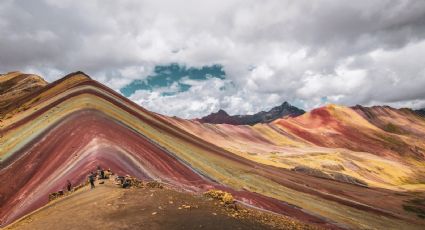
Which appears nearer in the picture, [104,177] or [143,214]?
[143,214]

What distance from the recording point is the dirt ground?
1964cm

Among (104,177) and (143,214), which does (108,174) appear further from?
(143,214)

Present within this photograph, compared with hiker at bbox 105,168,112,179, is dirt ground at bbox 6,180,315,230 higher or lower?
lower

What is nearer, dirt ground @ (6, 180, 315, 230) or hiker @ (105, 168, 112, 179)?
dirt ground @ (6, 180, 315, 230)

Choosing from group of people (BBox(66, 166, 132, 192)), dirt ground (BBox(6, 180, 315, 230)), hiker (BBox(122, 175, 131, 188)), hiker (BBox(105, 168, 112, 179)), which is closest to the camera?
dirt ground (BBox(6, 180, 315, 230))

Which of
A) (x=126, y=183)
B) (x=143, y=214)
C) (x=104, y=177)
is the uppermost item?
(x=126, y=183)

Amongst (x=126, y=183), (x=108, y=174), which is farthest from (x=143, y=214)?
(x=108, y=174)

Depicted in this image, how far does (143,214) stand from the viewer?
20.7m

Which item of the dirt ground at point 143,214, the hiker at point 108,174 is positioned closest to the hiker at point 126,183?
the dirt ground at point 143,214

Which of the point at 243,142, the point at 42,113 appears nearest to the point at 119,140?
the point at 42,113

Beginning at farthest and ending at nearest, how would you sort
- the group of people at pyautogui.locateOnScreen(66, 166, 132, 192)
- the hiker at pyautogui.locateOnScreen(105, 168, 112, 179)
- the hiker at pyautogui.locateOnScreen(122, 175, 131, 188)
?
the hiker at pyautogui.locateOnScreen(105, 168, 112, 179) → the group of people at pyautogui.locateOnScreen(66, 166, 132, 192) → the hiker at pyautogui.locateOnScreen(122, 175, 131, 188)

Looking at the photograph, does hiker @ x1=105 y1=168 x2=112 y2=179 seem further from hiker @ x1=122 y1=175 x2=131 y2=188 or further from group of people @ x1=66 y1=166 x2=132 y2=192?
hiker @ x1=122 y1=175 x2=131 y2=188

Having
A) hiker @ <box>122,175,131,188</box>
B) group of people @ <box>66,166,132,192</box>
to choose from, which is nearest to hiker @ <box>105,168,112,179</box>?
group of people @ <box>66,166,132,192</box>

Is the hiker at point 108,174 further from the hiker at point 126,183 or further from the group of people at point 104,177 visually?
the hiker at point 126,183
